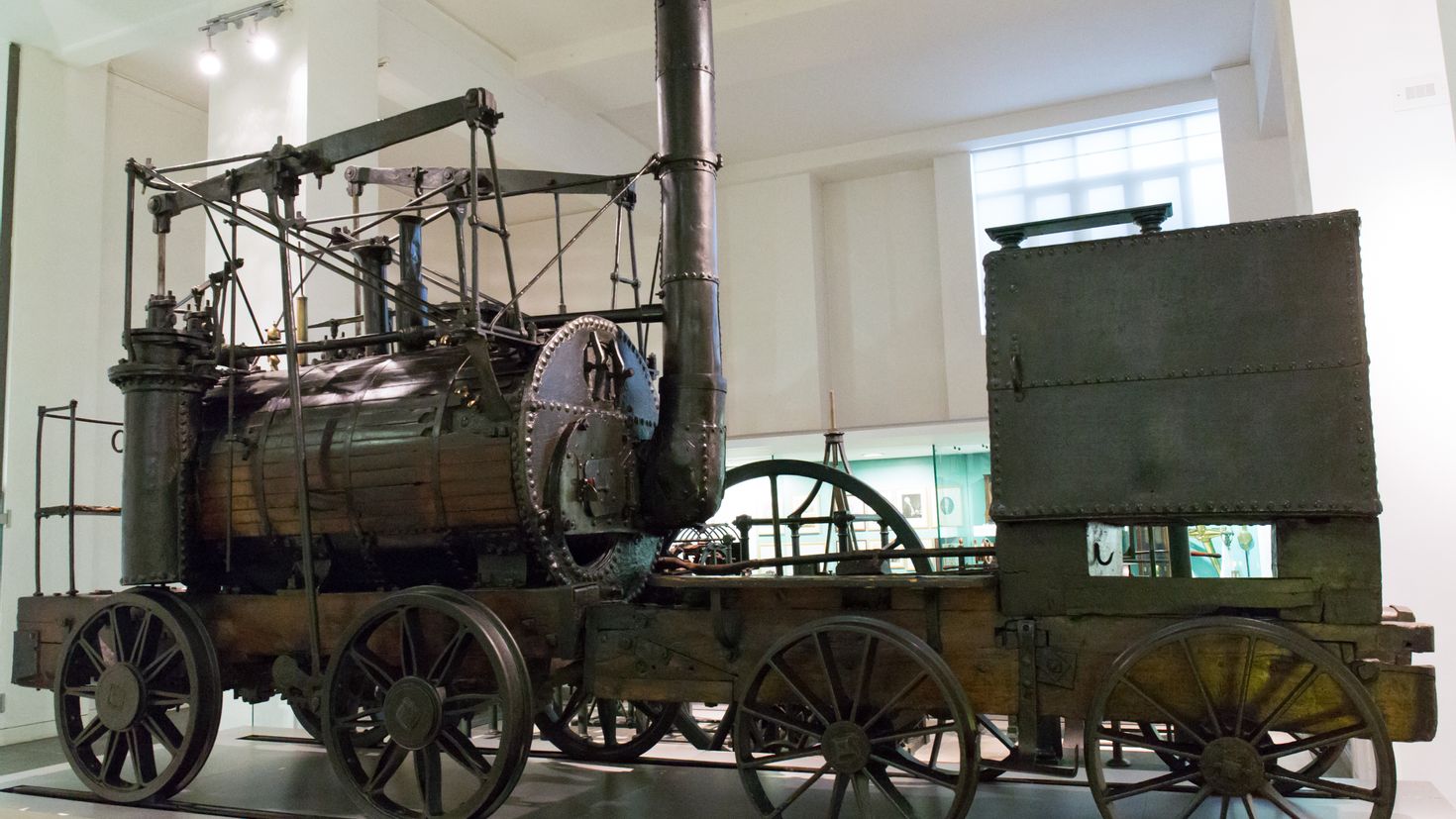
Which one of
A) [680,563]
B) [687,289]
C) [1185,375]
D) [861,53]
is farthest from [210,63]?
[1185,375]

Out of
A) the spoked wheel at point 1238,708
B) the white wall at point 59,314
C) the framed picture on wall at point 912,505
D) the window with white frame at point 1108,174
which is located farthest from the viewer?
the window with white frame at point 1108,174

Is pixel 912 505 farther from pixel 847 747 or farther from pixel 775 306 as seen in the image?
pixel 847 747

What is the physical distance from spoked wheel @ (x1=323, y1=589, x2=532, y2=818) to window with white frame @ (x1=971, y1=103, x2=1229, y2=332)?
10412 millimetres

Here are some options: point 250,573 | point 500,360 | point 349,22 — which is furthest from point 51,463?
point 500,360

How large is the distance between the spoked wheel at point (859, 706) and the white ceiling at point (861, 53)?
878cm

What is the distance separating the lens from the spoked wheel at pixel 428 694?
485cm

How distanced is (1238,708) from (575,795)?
10.8ft

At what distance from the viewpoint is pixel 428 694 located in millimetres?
5012

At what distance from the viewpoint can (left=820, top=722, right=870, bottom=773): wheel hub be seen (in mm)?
4539

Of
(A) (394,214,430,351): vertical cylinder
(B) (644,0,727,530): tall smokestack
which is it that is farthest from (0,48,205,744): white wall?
(B) (644,0,727,530): tall smokestack

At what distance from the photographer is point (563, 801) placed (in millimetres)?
5645

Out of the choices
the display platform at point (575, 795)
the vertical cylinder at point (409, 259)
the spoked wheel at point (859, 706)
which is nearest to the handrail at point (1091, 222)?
the spoked wheel at point (859, 706)

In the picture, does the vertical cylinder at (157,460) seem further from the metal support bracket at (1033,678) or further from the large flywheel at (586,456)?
the metal support bracket at (1033,678)

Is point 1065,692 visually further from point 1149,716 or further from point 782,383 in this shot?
point 782,383
